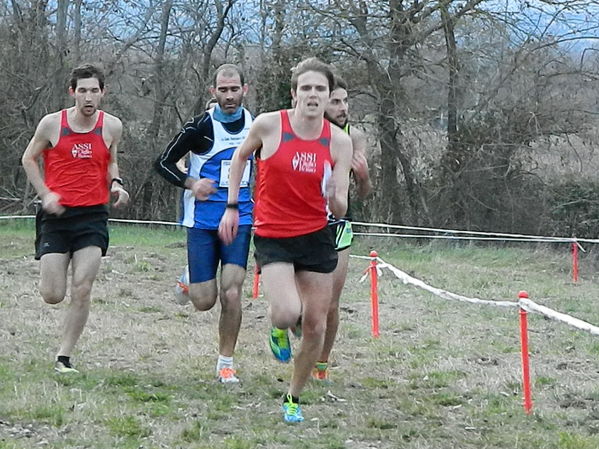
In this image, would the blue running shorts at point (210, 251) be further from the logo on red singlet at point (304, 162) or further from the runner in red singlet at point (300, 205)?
the logo on red singlet at point (304, 162)

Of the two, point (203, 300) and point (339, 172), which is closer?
point (339, 172)

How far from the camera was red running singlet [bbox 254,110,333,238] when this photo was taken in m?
5.79

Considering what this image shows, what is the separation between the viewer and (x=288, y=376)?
744 cm

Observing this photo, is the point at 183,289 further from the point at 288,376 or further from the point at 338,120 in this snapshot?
the point at 338,120

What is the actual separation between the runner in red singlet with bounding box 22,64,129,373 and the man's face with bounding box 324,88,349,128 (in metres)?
1.58

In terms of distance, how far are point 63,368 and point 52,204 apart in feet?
3.82

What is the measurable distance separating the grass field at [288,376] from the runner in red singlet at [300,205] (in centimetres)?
64

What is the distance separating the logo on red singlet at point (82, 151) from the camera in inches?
282

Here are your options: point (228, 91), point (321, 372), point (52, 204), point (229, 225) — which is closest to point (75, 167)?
point (52, 204)

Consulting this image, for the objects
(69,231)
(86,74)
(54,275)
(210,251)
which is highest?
(86,74)

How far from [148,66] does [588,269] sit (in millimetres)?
13439

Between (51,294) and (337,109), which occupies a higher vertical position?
(337,109)

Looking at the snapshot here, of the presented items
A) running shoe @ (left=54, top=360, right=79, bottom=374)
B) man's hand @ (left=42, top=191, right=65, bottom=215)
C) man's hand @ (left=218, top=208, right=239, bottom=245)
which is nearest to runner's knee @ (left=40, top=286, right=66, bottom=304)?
running shoe @ (left=54, top=360, right=79, bottom=374)

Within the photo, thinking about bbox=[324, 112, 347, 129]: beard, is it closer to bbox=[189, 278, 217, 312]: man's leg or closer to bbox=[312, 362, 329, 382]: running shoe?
bbox=[189, 278, 217, 312]: man's leg
